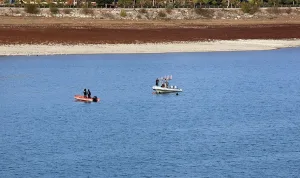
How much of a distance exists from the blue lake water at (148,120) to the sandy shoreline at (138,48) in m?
4.86

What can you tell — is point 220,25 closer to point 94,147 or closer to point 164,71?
point 164,71

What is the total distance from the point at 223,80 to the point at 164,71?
6499mm

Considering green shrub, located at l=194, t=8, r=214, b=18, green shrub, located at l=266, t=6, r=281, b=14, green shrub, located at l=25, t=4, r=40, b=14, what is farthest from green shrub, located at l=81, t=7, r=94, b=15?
green shrub, located at l=266, t=6, r=281, b=14

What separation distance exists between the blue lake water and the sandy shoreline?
4855 mm

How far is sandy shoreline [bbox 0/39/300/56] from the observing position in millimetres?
74812

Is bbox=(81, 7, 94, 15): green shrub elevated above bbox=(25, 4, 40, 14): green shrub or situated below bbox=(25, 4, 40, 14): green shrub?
below

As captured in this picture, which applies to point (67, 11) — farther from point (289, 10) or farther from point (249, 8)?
point (289, 10)

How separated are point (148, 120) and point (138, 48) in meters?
36.4

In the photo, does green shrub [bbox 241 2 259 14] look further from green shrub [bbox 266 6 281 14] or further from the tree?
the tree

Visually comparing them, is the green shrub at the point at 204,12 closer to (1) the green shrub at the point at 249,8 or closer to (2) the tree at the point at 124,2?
(1) the green shrub at the point at 249,8

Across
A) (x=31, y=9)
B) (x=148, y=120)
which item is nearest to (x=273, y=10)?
(x=31, y=9)

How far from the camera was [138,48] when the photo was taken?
3113 inches

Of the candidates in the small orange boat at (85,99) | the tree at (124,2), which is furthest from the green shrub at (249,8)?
the small orange boat at (85,99)

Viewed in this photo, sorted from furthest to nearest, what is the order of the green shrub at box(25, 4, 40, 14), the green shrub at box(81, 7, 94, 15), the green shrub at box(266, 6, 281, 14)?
the green shrub at box(266, 6, 281, 14) < the green shrub at box(81, 7, 94, 15) < the green shrub at box(25, 4, 40, 14)
